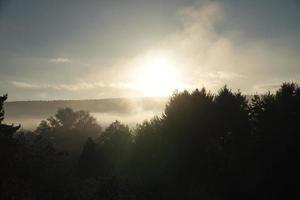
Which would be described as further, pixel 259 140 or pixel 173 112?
pixel 173 112

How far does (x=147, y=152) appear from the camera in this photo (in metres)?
50.9

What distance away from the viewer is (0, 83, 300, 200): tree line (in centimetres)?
3544

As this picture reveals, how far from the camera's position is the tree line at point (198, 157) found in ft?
116

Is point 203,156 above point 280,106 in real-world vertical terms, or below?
below

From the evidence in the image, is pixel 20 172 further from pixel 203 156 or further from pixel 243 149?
pixel 243 149

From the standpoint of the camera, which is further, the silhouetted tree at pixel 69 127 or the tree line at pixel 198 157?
the silhouetted tree at pixel 69 127

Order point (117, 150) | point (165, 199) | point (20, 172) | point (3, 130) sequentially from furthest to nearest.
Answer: point (117, 150) → point (3, 130) → point (20, 172) → point (165, 199)

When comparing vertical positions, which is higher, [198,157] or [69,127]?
[69,127]

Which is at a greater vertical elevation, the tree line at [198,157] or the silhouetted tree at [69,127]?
the silhouetted tree at [69,127]

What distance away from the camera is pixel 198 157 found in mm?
42969

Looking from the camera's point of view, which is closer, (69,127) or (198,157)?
(198,157)

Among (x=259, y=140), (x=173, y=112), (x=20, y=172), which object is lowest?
(x=20, y=172)

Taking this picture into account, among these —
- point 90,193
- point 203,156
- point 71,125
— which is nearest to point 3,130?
point 90,193

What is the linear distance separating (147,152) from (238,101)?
1435 centimetres
